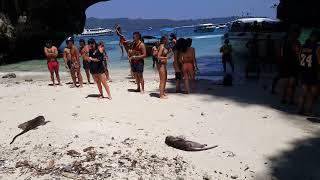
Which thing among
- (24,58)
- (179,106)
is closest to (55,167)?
(179,106)

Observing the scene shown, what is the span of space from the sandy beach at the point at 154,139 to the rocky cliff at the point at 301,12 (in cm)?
2268

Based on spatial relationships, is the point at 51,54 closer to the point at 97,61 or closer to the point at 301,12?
the point at 97,61

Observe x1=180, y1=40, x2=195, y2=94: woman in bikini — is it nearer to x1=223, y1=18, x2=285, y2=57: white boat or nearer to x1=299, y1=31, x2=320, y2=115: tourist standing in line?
x1=299, y1=31, x2=320, y2=115: tourist standing in line

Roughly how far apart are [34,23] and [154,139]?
28.4 m

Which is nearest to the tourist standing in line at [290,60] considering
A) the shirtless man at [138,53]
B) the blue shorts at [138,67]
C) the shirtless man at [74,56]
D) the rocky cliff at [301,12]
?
the shirtless man at [138,53]

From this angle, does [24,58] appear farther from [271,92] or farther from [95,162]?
[95,162]

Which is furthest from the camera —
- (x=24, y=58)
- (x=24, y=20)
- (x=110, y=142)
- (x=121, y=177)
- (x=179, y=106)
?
(x=24, y=58)

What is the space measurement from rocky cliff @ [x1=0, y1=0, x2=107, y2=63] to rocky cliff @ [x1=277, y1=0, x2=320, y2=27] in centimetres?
1691

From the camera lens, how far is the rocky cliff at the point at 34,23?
31016 millimetres

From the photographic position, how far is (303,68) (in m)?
8.58

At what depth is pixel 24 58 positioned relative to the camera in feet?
116

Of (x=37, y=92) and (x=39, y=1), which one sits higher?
(x=39, y=1)

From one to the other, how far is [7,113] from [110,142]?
3.63 metres

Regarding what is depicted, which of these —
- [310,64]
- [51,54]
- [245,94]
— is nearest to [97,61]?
[51,54]
